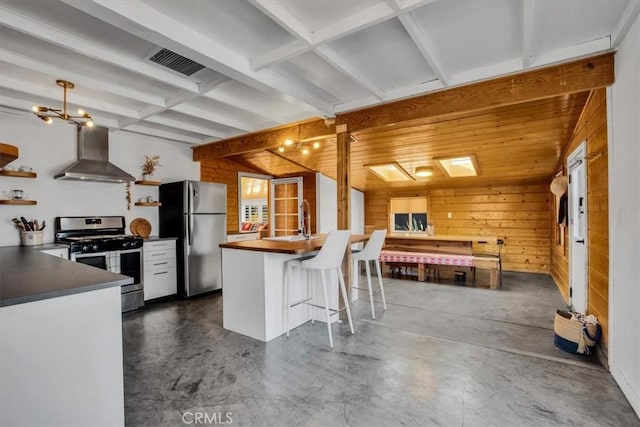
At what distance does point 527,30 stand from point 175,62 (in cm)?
260

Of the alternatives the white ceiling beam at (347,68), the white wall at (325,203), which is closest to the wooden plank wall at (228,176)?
the white wall at (325,203)

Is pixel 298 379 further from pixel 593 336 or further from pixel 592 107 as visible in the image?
pixel 592 107

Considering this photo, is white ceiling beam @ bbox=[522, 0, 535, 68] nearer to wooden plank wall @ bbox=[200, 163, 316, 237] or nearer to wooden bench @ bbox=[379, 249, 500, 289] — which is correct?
wooden bench @ bbox=[379, 249, 500, 289]

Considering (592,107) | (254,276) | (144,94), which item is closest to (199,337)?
(254,276)

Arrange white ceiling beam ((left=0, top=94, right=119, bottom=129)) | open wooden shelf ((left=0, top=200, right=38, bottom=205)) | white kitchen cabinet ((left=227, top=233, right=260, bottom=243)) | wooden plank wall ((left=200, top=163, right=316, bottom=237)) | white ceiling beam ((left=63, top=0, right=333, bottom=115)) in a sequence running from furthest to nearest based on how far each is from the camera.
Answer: wooden plank wall ((left=200, top=163, right=316, bottom=237)) → white kitchen cabinet ((left=227, top=233, right=260, bottom=243)) → open wooden shelf ((left=0, top=200, right=38, bottom=205)) → white ceiling beam ((left=0, top=94, right=119, bottom=129)) → white ceiling beam ((left=63, top=0, right=333, bottom=115))

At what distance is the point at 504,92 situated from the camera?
9.14 ft

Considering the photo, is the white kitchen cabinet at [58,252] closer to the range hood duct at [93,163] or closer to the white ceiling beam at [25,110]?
the range hood duct at [93,163]

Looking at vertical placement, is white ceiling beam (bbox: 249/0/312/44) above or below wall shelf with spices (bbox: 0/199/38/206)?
above

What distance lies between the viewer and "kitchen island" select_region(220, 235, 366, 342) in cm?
302

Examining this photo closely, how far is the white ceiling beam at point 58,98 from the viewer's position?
9.65ft

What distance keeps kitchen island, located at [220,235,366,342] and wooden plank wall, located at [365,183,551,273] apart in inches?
192

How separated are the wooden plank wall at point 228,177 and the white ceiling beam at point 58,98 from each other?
2033mm

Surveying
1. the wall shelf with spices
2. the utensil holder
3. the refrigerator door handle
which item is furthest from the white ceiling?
the refrigerator door handle

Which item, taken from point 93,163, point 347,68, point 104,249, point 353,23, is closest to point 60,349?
point 353,23
